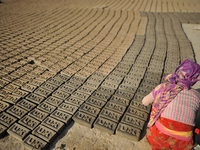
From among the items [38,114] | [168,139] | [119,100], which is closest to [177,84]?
[168,139]

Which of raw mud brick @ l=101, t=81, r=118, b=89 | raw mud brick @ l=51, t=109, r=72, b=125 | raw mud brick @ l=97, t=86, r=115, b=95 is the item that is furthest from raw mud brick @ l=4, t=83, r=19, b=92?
raw mud brick @ l=101, t=81, r=118, b=89

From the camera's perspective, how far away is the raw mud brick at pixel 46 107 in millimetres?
2799

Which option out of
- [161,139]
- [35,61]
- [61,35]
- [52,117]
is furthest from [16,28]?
[161,139]

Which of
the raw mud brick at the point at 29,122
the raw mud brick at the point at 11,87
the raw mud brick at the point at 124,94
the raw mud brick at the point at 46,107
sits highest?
the raw mud brick at the point at 11,87

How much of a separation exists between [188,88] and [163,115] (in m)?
0.47

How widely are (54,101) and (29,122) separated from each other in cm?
60

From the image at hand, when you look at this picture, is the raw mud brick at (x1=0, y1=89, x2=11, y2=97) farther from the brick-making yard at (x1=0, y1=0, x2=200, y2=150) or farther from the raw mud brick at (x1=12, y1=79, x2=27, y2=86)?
the raw mud brick at (x1=12, y1=79, x2=27, y2=86)

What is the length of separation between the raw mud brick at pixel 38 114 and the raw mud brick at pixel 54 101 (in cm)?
27

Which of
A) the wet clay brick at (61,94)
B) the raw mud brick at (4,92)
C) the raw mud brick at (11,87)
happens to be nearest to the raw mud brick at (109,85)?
the wet clay brick at (61,94)

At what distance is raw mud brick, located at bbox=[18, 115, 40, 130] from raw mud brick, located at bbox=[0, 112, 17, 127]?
14 cm

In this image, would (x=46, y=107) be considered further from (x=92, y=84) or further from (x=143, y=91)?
(x=143, y=91)

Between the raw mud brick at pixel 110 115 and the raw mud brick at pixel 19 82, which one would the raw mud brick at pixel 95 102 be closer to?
the raw mud brick at pixel 110 115

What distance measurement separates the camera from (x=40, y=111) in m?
2.77

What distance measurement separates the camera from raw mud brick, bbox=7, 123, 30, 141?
2.36 m
